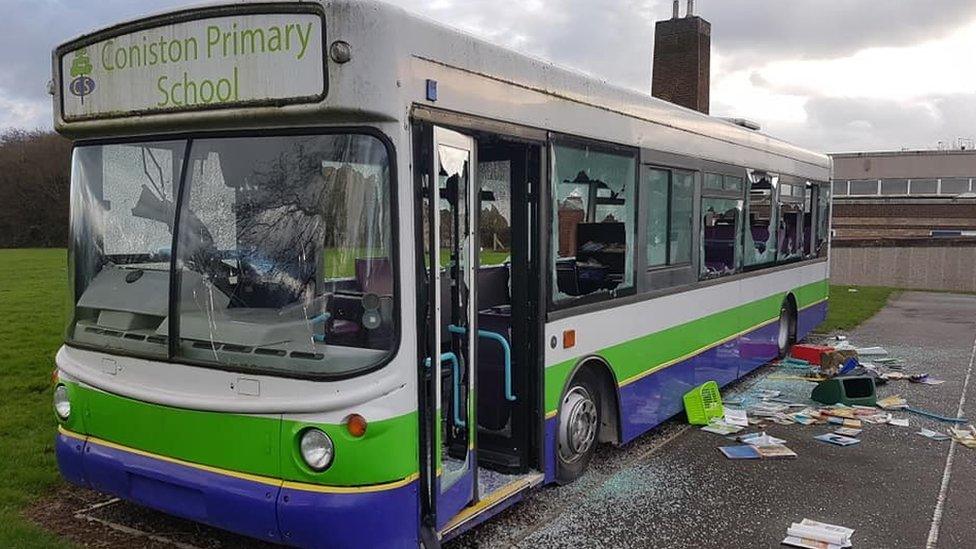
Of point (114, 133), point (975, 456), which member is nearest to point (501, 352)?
point (114, 133)

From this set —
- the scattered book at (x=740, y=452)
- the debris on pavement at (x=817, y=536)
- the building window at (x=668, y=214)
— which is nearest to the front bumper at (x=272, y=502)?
the debris on pavement at (x=817, y=536)

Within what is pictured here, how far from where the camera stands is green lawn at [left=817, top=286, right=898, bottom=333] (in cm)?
1473

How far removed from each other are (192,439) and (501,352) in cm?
200

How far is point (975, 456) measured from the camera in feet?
21.1

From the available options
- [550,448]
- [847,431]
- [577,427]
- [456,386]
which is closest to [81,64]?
[456,386]

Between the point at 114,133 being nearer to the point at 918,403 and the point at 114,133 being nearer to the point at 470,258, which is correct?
the point at 470,258

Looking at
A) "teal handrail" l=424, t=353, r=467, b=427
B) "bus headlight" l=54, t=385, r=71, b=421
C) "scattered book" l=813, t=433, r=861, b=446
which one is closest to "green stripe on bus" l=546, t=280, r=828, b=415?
"teal handrail" l=424, t=353, r=467, b=427

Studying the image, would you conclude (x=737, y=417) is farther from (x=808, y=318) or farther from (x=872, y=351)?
(x=872, y=351)

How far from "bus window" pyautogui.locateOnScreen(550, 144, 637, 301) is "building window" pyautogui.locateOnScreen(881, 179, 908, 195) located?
45.2 m

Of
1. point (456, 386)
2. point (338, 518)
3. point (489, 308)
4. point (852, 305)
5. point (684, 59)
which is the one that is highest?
point (684, 59)

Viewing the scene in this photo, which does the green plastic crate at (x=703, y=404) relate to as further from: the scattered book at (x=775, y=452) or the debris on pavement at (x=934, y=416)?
the debris on pavement at (x=934, y=416)

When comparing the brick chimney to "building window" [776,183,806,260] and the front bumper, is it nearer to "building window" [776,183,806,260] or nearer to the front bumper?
"building window" [776,183,806,260]

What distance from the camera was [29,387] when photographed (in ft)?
26.3

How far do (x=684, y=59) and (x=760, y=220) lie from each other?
12.1 metres
